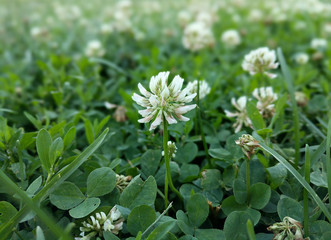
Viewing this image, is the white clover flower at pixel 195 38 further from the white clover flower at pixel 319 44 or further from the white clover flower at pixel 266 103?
the white clover flower at pixel 266 103

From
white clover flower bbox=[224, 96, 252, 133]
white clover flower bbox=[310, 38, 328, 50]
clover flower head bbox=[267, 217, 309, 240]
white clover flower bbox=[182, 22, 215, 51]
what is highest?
white clover flower bbox=[182, 22, 215, 51]

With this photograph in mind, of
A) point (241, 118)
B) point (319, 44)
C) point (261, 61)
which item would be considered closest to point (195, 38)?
point (319, 44)

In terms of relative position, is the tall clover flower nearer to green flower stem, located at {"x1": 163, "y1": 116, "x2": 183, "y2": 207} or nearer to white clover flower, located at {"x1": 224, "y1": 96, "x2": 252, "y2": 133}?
green flower stem, located at {"x1": 163, "y1": 116, "x2": 183, "y2": 207}

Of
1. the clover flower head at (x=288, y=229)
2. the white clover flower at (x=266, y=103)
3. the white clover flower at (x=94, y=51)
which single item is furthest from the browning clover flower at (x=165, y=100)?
the white clover flower at (x=94, y=51)

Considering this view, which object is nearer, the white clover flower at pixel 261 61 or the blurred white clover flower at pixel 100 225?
the blurred white clover flower at pixel 100 225

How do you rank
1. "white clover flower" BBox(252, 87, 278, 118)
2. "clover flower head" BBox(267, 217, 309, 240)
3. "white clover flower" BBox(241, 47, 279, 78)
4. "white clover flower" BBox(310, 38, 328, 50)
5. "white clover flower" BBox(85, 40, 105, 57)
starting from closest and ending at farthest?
"clover flower head" BBox(267, 217, 309, 240) < "white clover flower" BBox(252, 87, 278, 118) < "white clover flower" BBox(241, 47, 279, 78) < "white clover flower" BBox(85, 40, 105, 57) < "white clover flower" BBox(310, 38, 328, 50)

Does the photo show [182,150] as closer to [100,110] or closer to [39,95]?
[100,110]

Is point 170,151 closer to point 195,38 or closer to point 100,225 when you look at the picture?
point 100,225

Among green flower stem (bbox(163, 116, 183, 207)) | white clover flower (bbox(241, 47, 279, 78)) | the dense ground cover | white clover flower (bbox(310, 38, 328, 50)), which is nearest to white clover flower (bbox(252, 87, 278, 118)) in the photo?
the dense ground cover

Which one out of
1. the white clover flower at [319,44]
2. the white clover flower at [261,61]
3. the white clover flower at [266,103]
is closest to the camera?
the white clover flower at [266,103]

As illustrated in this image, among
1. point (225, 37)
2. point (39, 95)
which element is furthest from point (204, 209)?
point (225, 37)
